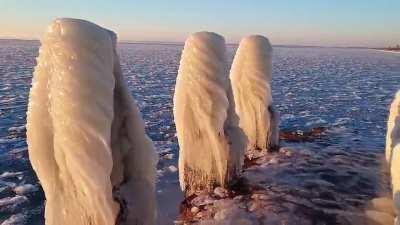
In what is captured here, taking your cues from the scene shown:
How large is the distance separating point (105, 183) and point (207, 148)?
307cm

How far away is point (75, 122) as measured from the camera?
164 inches

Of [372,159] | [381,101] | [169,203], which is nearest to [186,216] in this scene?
[169,203]

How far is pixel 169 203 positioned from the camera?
24.2 ft

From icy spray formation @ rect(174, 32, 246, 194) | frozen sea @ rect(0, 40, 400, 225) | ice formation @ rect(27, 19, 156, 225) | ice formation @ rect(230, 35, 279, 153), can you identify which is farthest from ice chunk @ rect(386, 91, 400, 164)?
ice formation @ rect(27, 19, 156, 225)

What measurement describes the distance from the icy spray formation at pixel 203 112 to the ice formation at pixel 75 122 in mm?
2574

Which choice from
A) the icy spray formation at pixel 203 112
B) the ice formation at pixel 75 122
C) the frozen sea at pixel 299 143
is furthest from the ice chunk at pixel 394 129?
the ice formation at pixel 75 122

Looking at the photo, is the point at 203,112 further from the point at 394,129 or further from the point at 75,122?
the point at 394,129

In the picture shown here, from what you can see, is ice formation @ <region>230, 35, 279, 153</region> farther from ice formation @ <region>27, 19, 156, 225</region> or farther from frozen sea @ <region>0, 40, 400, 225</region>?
ice formation @ <region>27, 19, 156, 225</region>

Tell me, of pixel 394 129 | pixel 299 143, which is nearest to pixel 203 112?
pixel 394 129

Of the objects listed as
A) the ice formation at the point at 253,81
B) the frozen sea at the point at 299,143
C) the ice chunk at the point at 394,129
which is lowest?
the frozen sea at the point at 299,143

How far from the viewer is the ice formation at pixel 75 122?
4.17 metres

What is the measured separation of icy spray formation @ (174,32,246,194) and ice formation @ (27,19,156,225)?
2.57 metres

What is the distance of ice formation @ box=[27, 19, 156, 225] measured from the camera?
4173mm

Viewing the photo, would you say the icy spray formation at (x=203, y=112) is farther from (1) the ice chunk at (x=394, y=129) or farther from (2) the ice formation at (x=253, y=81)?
(1) the ice chunk at (x=394, y=129)
